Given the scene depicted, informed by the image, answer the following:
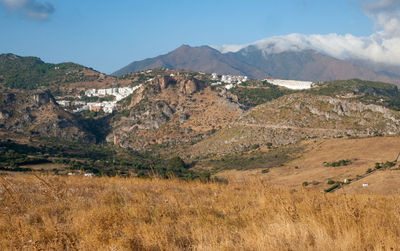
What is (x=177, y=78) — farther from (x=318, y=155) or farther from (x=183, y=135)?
(x=318, y=155)

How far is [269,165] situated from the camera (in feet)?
207

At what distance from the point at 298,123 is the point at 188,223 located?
279 feet

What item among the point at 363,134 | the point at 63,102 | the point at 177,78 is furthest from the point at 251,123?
the point at 63,102

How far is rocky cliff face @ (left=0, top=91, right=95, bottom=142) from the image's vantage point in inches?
4742

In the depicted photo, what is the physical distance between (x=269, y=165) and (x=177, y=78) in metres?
93.7

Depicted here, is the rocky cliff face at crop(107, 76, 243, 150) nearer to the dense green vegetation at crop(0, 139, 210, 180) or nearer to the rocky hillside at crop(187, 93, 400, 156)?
the rocky hillside at crop(187, 93, 400, 156)

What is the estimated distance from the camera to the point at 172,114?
128 metres

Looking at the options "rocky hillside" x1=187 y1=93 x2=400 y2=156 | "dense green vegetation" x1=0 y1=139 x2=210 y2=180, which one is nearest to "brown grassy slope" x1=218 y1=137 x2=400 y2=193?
"rocky hillside" x1=187 y1=93 x2=400 y2=156

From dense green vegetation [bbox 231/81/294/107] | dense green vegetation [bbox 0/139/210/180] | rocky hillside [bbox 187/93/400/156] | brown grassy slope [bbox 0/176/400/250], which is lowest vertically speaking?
dense green vegetation [bbox 0/139/210/180]

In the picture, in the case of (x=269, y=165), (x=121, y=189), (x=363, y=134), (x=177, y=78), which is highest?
(x=177, y=78)

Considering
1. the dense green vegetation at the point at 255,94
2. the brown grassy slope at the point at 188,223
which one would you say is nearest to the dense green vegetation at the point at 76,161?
the brown grassy slope at the point at 188,223

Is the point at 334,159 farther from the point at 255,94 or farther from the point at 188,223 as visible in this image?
the point at 255,94

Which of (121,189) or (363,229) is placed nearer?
(363,229)

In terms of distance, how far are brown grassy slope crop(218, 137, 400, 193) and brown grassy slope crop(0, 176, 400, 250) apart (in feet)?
122
